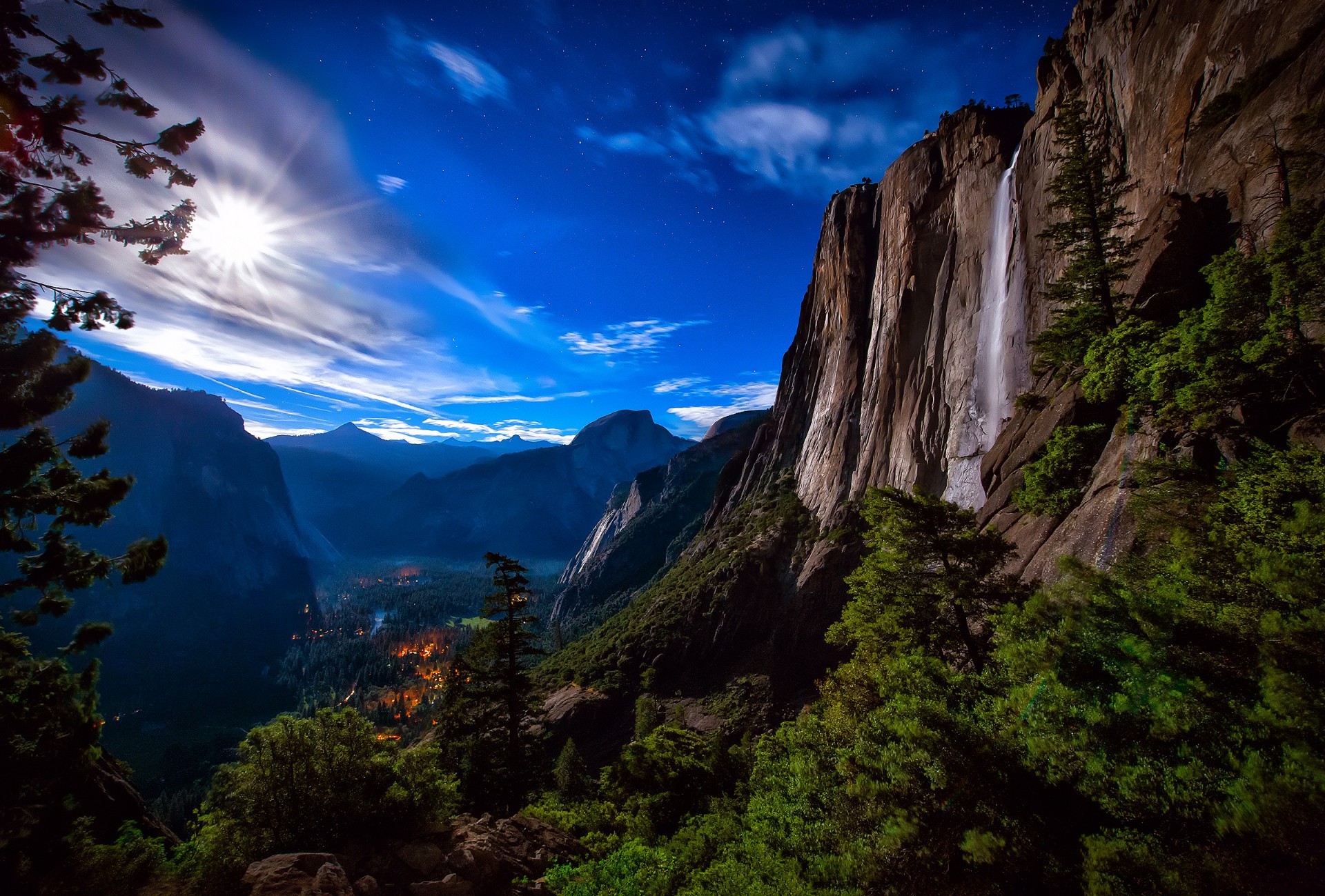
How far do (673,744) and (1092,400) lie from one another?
73.2 feet

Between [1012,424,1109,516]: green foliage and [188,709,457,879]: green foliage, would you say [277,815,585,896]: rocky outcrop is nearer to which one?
[188,709,457,879]: green foliage

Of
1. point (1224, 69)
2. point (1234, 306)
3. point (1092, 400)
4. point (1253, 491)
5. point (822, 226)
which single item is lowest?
point (1253, 491)

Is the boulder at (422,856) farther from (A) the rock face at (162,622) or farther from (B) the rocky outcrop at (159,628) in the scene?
(A) the rock face at (162,622)

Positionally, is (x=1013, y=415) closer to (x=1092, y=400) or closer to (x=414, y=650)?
(x=1092, y=400)

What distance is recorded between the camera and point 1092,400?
54.9 feet

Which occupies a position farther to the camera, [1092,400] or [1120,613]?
[1092,400]

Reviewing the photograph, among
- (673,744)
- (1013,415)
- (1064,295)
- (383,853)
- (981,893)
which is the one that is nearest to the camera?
(981,893)

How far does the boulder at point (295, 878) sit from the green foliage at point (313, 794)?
5.74ft

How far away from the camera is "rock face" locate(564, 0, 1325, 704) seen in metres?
15.4

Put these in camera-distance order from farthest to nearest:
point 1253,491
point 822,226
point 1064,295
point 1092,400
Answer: point 822,226, point 1064,295, point 1092,400, point 1253,491

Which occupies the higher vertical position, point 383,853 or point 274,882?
point 274,882

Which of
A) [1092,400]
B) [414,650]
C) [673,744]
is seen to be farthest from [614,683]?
[414,650]

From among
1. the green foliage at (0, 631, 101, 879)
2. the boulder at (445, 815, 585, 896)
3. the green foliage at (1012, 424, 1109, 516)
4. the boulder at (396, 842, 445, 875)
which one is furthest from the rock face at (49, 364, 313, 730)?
the green foliage at (1012, 424, 1109, 516)

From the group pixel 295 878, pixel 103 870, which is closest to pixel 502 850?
pixel 295 878
